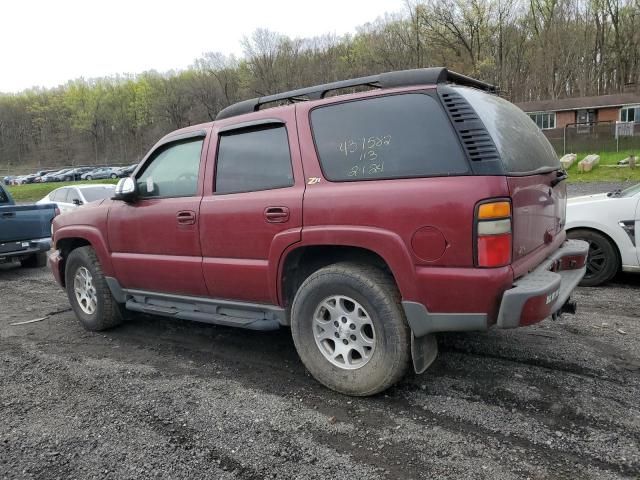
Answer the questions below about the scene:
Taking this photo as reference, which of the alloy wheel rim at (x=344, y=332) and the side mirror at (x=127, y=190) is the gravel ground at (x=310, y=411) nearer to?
the alloy wheel rim at (x=344, y=332)

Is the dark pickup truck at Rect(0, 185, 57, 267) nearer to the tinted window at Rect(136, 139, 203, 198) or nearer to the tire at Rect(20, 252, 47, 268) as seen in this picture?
the tire at Rect(20, 252, 47, 268)

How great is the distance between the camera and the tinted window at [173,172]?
4.25 metres

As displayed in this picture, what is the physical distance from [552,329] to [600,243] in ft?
6.57

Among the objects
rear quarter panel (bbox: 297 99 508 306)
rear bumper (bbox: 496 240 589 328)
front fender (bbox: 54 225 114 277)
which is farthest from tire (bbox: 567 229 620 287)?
front fender (bbox: 54 225 114 277)

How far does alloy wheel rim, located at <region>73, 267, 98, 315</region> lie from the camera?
5180 millimetres

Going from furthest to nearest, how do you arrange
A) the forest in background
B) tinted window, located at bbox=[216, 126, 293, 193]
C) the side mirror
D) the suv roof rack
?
the forest in background → the side mirror → tinted window, located at bbox=[216, 126, 293, 193] → the suv roof rack

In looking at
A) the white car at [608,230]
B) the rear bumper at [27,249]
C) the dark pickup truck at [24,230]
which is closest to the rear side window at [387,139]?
the white car at [608,230]

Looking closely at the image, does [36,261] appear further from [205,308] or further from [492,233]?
[492,233]

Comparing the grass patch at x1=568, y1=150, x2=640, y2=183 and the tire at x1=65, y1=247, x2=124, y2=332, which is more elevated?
the tire at x1=65, y1=247, x2=124, y2=332

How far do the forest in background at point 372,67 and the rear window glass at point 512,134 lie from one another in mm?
47680

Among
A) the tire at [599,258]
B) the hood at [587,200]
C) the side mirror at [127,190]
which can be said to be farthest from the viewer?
the hood at [587,200]

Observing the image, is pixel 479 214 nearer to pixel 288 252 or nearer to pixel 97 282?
pixel 288 252

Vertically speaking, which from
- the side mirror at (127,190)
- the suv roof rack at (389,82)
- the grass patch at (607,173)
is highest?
the suv roof rack at (389,82)

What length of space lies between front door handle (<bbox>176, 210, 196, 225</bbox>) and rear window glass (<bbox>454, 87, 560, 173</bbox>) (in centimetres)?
219
